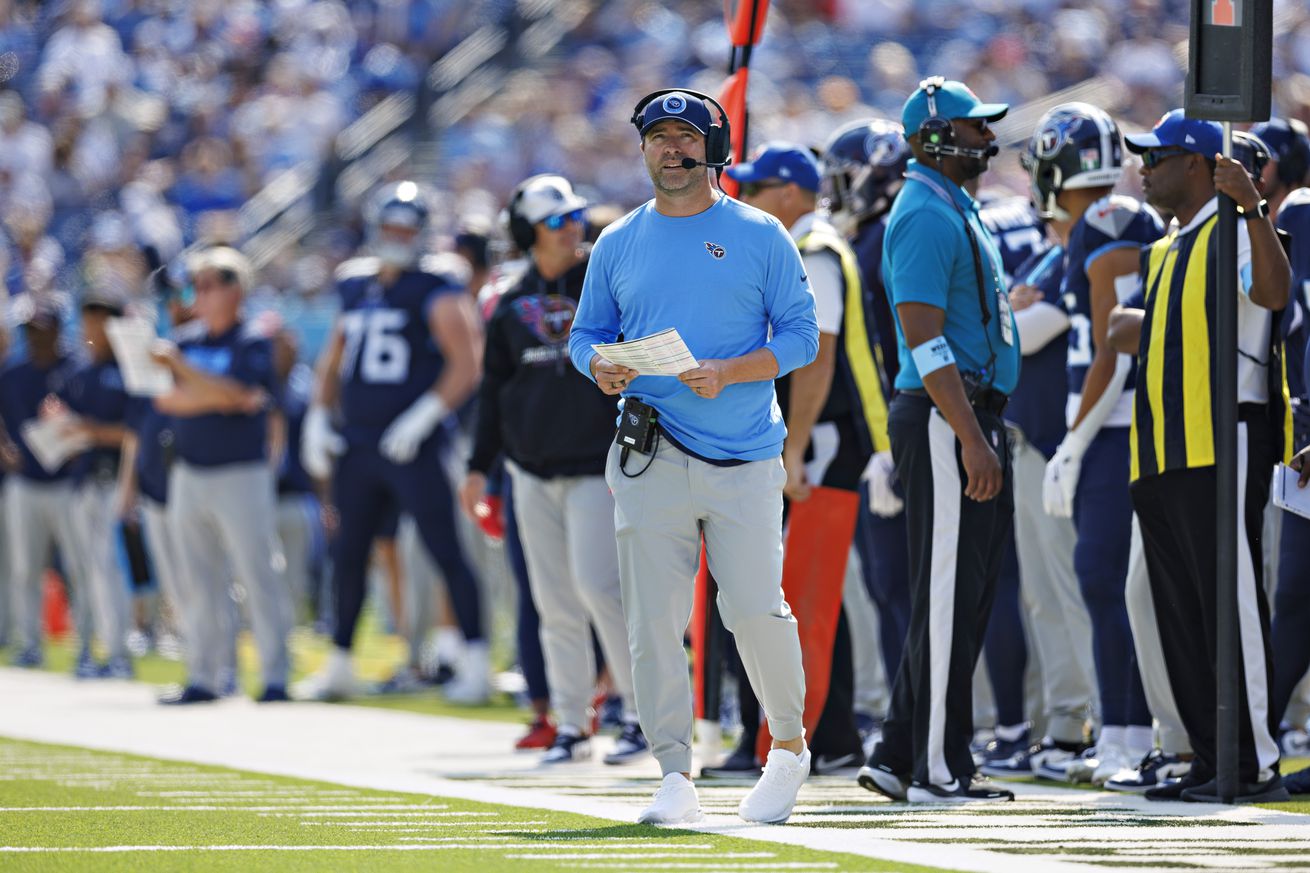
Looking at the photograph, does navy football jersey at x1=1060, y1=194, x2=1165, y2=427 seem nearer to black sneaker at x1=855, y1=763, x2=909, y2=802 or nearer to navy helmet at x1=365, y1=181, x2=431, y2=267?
black sneaker at x1=855, y1=763, x2=909, y2=802

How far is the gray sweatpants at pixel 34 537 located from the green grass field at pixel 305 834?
765cm

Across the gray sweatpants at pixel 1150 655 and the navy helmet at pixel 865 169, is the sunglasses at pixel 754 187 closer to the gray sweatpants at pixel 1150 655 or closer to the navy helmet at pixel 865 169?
the navy helmet at pixel 865 169

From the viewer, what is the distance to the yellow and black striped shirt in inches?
290

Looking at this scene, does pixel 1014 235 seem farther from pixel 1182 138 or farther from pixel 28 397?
pixel 28 397

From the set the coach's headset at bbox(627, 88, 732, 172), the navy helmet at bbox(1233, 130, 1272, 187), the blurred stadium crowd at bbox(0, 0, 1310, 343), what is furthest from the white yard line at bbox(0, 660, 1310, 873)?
the blurred stadium crowd at bbox(0, 0, 1310, 343)

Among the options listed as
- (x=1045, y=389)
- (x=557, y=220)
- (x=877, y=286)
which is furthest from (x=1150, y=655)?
(x=557, y=220)

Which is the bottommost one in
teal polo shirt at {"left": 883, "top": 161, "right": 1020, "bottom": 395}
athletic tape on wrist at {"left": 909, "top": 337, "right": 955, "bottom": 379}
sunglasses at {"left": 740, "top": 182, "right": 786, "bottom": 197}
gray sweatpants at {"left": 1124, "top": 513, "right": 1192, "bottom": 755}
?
gray sweatpants at {"left": 1124, "top": 513, "right": 1192, "bottom": 755}

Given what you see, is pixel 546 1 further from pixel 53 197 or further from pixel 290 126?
pixel 53 197

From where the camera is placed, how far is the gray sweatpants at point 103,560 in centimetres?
1503

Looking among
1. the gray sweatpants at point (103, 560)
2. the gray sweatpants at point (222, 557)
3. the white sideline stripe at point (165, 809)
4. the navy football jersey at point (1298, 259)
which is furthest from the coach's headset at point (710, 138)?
the gray sweatpants at point (103, 560)

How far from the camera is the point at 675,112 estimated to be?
6.73m

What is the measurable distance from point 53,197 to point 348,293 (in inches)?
579

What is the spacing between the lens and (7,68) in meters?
29.2

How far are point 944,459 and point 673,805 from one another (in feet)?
4.80
